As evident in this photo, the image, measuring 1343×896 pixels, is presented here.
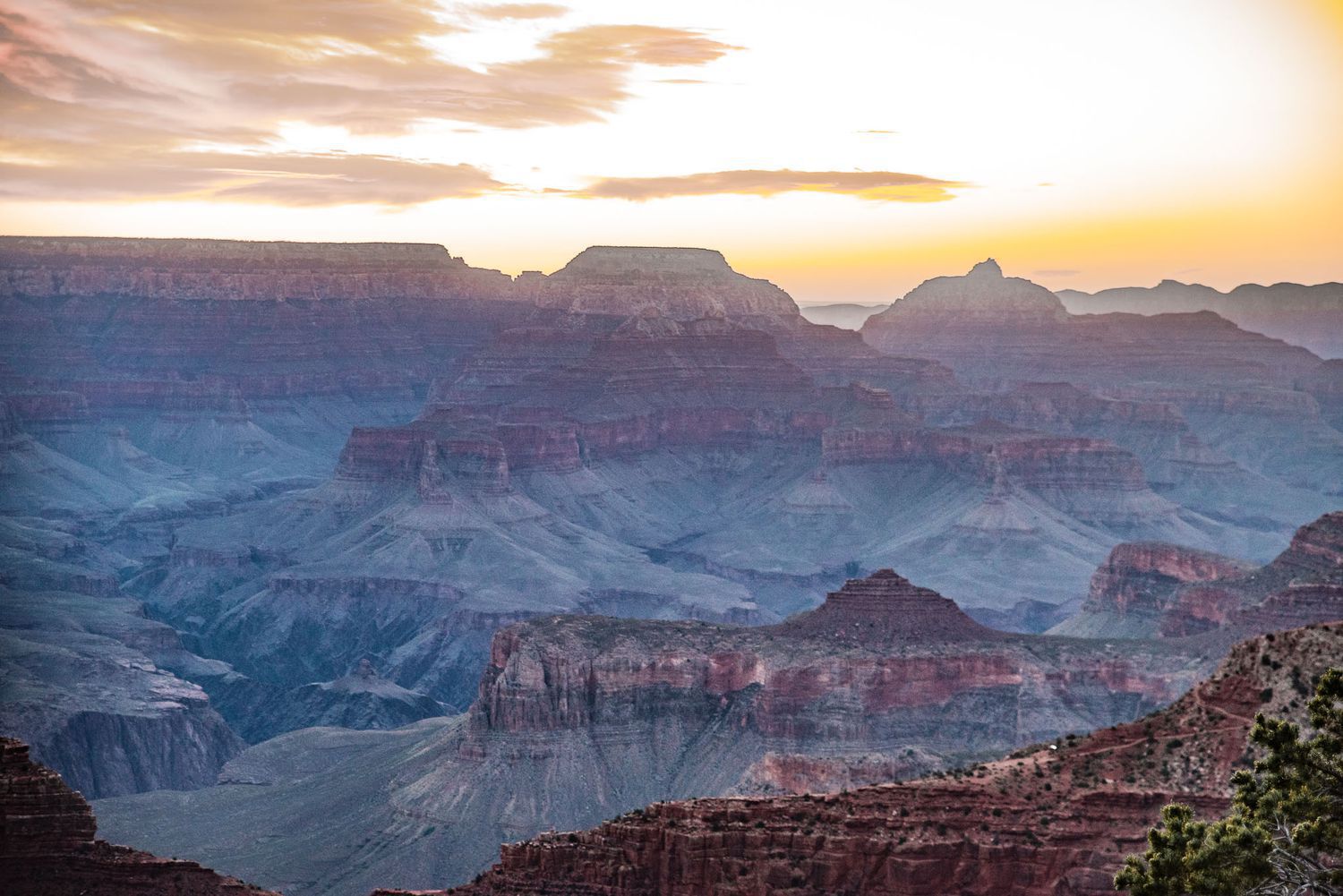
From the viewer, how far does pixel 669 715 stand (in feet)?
268

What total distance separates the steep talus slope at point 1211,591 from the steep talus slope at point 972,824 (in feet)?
141

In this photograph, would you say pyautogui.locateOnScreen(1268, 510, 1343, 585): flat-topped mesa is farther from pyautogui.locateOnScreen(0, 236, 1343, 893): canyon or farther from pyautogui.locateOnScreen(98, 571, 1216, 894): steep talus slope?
pyautogui.locateOnScreen(98, 571, 1216, 894): steep talus slope

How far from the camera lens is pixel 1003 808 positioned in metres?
40.7

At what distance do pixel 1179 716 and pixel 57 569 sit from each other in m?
114

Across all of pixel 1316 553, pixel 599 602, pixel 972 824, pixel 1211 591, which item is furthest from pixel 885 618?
pixel 599 602

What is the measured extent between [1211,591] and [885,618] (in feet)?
61.3

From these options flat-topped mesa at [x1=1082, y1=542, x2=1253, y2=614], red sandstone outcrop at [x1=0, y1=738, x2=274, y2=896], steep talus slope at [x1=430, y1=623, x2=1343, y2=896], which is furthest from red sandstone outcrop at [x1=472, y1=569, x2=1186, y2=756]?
red sandstone outcrop at [x1=0, y1=738, x2=274, y2=896]

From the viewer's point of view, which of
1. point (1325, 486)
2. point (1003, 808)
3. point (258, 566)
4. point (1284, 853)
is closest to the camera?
point (1284, 853)

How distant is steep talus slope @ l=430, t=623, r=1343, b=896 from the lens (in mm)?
38875

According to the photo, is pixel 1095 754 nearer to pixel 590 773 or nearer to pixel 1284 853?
pixel 1284 853

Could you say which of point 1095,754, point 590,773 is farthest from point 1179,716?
point 590,773

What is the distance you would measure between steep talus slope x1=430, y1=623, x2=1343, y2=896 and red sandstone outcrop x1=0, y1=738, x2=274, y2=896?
20.8ft

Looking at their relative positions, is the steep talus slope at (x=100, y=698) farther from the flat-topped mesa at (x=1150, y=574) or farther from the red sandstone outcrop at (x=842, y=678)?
the flat-topped mesa at (x=1150, y=574)

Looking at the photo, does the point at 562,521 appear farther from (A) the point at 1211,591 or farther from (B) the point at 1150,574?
(A) the point at 1211,591
